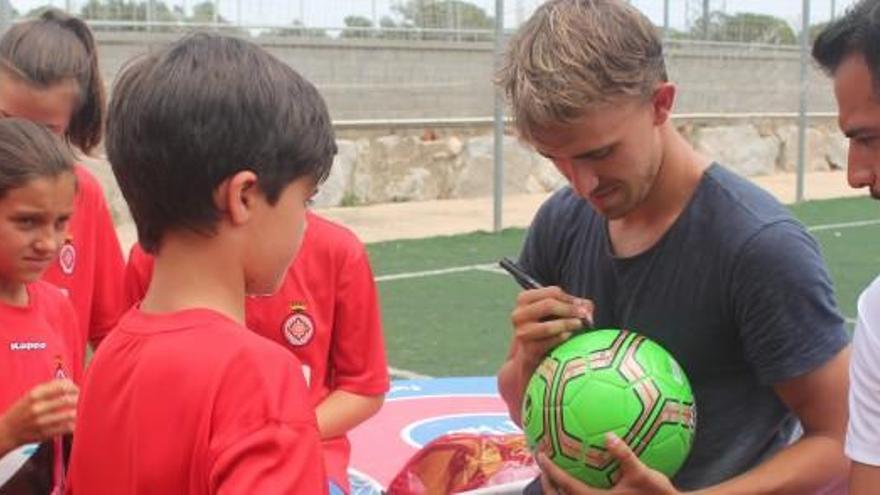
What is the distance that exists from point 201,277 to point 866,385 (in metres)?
1.16

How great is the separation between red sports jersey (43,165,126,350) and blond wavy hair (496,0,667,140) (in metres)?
1.99

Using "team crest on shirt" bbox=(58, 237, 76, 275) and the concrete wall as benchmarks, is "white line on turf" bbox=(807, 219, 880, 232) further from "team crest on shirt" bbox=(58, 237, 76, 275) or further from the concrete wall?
"team crest on shirt" bbox=(58, 237, 76, 275)

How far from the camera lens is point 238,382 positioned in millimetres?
1898

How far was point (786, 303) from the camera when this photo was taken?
246 centimetres

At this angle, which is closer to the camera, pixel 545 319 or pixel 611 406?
pixel 611 406

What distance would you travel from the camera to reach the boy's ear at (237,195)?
78.2 inches

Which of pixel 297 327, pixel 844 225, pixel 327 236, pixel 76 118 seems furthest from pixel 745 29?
pixel 297 327

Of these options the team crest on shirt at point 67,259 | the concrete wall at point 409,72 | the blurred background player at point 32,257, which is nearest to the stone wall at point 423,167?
the concrete wall at point 409,72

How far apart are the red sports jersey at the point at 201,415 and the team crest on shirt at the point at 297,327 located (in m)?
1.56

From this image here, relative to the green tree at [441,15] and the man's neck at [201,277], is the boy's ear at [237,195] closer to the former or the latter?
the man's neck at [201,277]

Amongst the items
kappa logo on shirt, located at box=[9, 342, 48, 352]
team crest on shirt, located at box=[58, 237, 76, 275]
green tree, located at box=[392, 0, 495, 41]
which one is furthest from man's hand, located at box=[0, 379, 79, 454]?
green tree, located at box=[392, 0, 495, 41]

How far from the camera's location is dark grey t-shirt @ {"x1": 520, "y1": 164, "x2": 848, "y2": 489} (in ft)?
8.13

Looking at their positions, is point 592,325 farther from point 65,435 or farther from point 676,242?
point 65,435

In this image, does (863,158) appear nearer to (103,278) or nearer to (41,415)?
(41,415)
